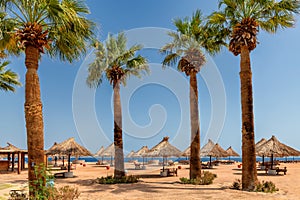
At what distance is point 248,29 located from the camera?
48.3 ft

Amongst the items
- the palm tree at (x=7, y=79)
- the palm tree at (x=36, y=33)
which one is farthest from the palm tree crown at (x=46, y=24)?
the palm tree at (x=7, y=79)

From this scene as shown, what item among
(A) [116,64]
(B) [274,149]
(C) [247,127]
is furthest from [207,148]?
(C) [247,127]

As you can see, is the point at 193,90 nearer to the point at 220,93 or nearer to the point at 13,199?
the point at 220,93

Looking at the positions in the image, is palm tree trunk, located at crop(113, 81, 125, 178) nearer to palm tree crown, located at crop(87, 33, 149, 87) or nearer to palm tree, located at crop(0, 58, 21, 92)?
palm tree crown, located at crop(87, 33, 149, 87)

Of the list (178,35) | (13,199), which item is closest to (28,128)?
(13,199)

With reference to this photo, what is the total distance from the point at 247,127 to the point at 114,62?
991 centimetres

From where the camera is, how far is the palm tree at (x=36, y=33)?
9.07m

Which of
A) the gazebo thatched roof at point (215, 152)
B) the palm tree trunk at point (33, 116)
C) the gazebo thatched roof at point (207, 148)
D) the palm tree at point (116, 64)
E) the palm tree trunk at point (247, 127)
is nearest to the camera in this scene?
the palm tree trunk at point (33, 116)

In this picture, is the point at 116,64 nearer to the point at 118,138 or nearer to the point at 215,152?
the point at 118,138

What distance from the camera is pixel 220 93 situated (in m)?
19.3

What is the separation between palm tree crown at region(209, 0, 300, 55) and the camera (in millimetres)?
14242

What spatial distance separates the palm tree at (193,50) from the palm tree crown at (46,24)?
913 cm

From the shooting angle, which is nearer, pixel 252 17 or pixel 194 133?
pixel 252 17

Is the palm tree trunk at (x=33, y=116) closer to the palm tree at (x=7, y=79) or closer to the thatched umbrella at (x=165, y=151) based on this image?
the palm tree at (x=7, y=79)
